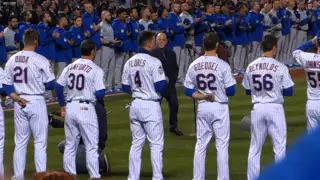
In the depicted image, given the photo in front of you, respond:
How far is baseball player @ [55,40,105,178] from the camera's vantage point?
994 centimetres

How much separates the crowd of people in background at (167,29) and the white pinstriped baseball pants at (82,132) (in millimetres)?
8024

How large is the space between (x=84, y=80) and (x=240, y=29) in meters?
15.1

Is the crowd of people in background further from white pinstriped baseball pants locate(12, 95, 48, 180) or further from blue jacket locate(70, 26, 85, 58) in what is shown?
white pinstriped baseball pants locate(12, 95, 48, 180)

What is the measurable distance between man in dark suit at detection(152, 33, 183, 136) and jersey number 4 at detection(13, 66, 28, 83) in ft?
8.87

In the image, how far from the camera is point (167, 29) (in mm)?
21766

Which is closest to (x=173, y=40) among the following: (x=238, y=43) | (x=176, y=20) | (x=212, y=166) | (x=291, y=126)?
(x=176, y=20)

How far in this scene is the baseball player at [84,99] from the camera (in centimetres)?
994

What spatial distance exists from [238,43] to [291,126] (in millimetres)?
9258

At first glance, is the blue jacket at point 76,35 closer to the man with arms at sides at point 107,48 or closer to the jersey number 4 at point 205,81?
the man with arms at sides at point 107,48

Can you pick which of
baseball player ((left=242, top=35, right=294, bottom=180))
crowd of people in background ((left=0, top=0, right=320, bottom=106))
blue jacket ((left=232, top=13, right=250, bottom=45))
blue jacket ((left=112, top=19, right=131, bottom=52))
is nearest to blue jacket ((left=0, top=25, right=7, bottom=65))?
crowd of people in background ((left=0, top=0, right=320, bottom=106))

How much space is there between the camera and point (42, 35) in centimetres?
1922

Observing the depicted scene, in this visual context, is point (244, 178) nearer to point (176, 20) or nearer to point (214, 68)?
point (214, 68)

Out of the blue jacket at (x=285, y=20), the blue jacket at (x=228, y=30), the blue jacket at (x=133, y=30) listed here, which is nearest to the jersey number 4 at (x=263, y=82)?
the blue jacket at (x=133, y=30)

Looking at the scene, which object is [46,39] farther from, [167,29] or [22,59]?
[22,59]
